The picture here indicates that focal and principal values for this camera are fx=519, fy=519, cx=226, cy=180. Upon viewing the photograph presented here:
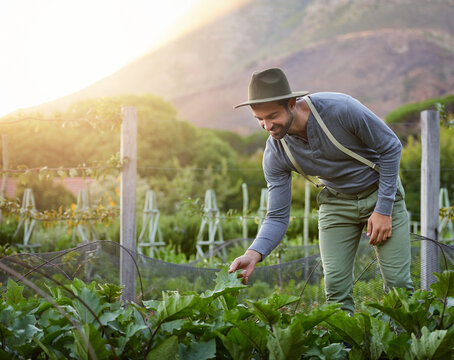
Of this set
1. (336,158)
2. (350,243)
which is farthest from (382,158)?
(350,243)

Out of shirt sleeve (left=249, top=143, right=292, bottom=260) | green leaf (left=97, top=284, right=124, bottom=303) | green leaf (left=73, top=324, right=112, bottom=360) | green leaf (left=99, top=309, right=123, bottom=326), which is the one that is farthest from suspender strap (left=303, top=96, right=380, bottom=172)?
green leaf (left=73, top=324, right=112, bottom=360)

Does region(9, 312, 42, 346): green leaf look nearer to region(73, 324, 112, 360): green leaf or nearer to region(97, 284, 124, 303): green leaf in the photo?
region(73, 324, 112, 360): green leaf

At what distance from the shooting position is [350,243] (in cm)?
221

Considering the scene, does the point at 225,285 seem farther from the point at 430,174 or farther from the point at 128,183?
the point at 430,174

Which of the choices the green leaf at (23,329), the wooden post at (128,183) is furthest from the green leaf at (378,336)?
the wooden post at (128,183)

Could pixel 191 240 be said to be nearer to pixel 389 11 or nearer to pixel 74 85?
pixel 74 85

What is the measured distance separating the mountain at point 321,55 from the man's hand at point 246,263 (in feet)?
94.3

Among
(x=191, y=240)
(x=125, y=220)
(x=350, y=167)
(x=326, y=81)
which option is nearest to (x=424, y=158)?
(x=350, y=167)

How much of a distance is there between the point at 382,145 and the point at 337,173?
8.7 inches

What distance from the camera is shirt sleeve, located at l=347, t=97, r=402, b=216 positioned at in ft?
6.54

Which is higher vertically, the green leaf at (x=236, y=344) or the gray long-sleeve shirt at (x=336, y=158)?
the gray long-sleeve shirt at (x=336, y=158)

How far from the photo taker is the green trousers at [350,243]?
2.07 metres

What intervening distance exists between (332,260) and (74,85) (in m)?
3.46

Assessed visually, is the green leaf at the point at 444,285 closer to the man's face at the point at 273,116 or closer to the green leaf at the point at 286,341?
the green leaf at the point at 286,341
